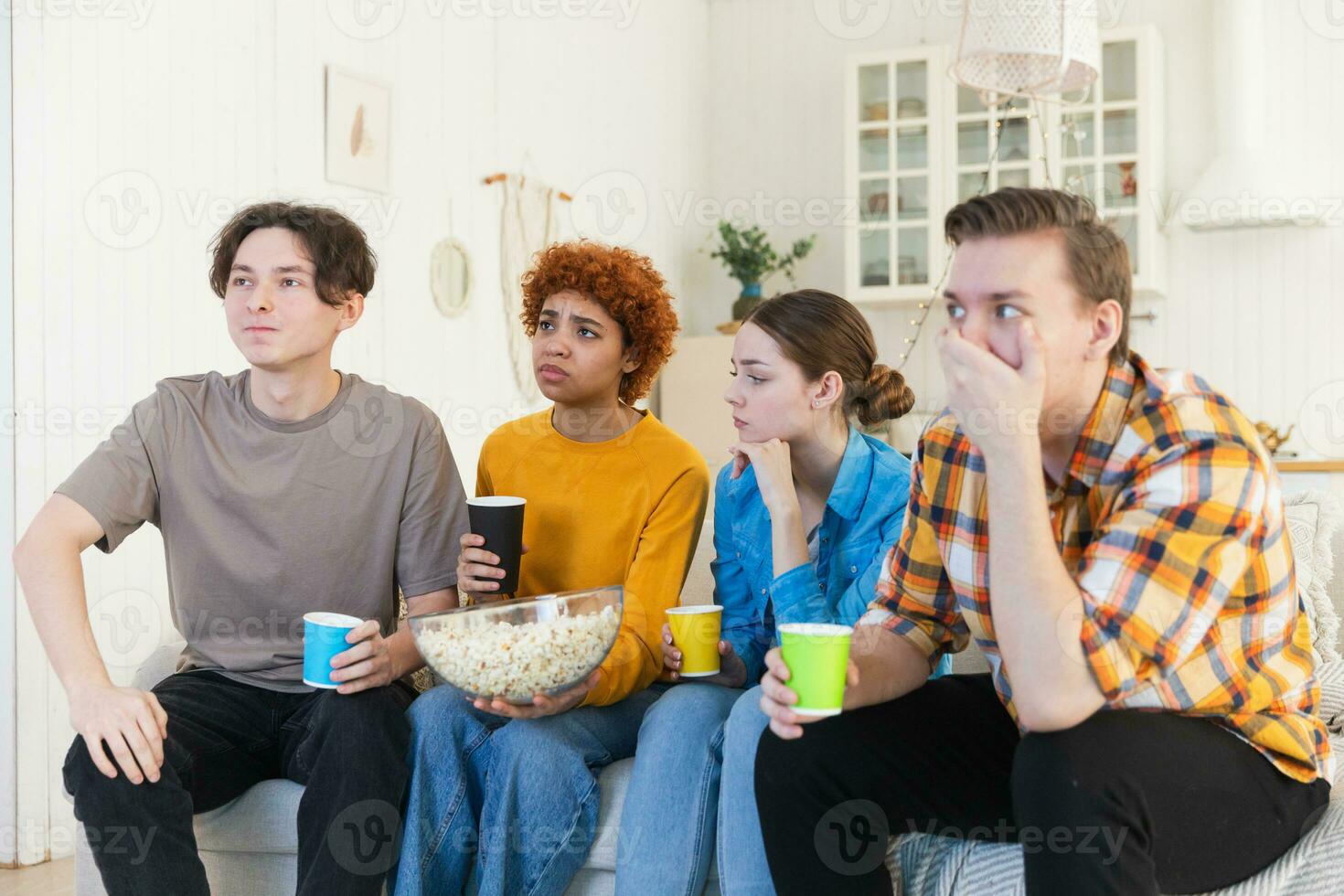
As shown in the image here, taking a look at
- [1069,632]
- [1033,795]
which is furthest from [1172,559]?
[1033,795]

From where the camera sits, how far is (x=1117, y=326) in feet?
4.26

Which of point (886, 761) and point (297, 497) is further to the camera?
point (297, 497)

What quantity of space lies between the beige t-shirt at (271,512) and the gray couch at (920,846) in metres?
0.16

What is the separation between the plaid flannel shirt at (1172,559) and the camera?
1.18 meters

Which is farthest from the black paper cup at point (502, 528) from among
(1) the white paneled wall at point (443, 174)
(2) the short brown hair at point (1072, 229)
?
(1) the white paneled wall at point (443, 174)

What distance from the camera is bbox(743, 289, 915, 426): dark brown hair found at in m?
1.87

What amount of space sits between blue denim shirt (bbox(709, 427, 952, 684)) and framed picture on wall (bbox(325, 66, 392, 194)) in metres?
1.91

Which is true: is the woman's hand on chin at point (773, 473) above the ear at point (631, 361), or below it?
below

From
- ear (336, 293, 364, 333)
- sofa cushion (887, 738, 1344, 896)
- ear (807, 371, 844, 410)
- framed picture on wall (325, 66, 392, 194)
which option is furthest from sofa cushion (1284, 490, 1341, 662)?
framed picture on wall (325, 66, 392, 194)

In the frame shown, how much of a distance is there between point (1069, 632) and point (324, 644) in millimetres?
910

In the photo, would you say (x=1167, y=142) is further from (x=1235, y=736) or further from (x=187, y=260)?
(x=1235, y=736)

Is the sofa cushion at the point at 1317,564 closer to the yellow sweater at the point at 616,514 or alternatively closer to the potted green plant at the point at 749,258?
the yellow sweater at the point at 616,514

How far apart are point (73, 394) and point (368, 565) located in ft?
3.98

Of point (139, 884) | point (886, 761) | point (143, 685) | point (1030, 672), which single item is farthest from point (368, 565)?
point (1030, 672)
